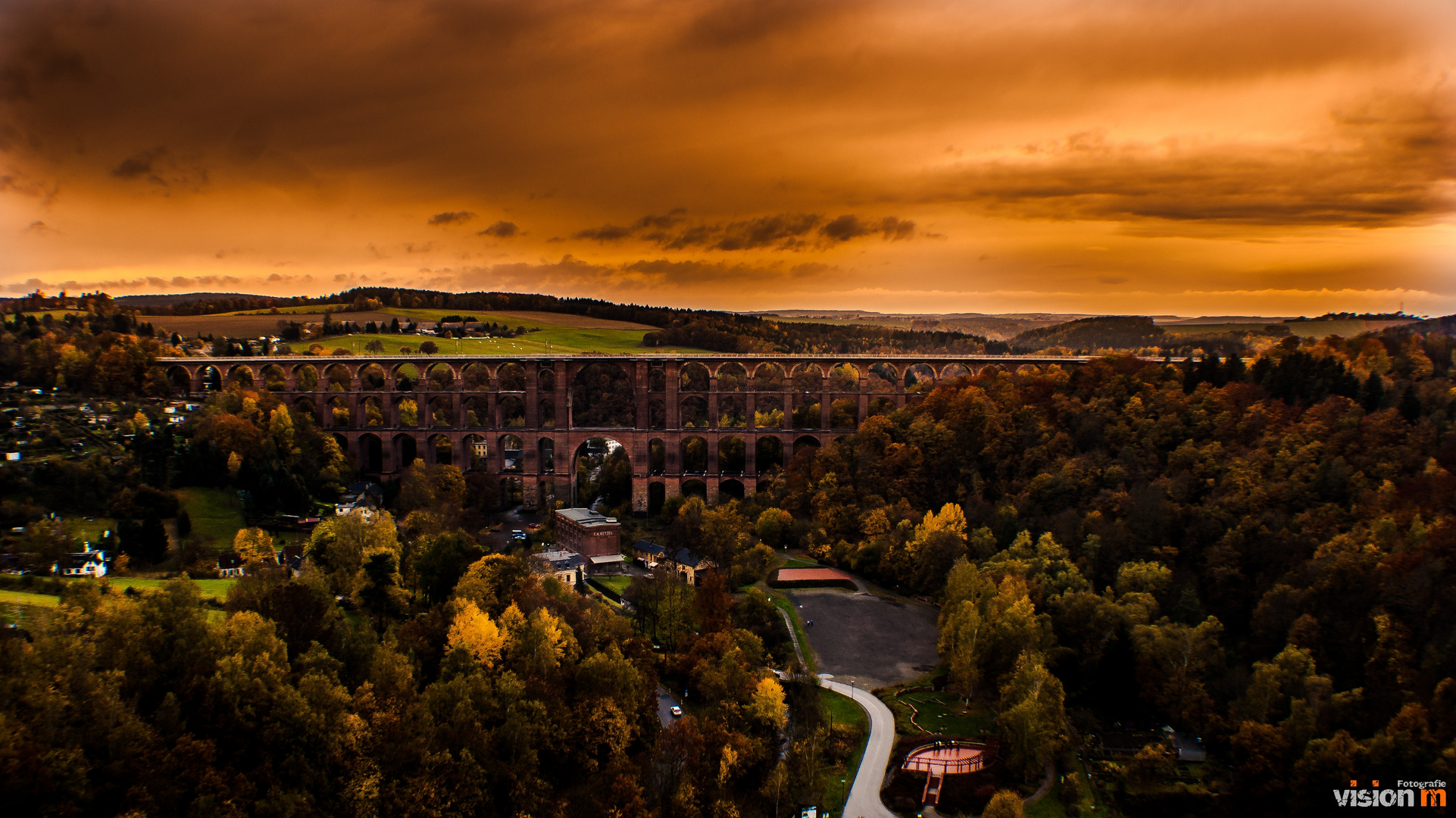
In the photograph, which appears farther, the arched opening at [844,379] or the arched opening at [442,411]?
the arched opening at [844,379]

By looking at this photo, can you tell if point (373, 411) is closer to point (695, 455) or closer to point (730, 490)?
point (695, 455)

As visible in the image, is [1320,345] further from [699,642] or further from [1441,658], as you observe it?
[699,642]

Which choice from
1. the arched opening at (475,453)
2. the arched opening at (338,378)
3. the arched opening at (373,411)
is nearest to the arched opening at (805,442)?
the arched opening at (475,453)

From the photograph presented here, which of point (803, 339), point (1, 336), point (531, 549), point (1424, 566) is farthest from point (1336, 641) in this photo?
point (803, 339)

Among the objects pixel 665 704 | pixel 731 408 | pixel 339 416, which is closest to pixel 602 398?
pixel 731 408

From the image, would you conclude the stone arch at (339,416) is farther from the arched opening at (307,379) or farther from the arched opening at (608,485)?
the arched opening at (608,485)
